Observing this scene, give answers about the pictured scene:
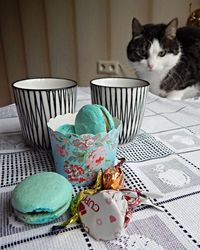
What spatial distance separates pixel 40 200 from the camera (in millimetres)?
255

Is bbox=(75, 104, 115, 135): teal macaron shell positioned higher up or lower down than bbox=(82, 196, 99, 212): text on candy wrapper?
higher up

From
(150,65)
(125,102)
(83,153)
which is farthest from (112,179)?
(150,65)

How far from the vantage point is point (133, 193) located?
0.97 feet

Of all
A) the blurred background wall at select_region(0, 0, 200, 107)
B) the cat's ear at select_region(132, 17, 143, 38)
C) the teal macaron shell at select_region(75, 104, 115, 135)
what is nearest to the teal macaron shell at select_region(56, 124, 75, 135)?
the teal macaron shell at select_region(75, 104, 115, 135)

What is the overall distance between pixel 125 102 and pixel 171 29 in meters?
0.57

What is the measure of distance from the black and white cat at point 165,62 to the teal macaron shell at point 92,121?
21.6 inches

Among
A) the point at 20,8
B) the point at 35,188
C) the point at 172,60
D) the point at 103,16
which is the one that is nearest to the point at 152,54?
the point at 172,60

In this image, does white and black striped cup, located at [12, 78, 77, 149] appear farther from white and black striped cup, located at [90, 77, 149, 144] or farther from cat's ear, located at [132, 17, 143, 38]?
cat's ear, located at [132, 17, 143, 38]

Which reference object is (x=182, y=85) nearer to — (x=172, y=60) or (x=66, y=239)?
(x=172, y=60)

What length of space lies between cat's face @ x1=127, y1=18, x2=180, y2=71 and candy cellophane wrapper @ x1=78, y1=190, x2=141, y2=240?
0.66m

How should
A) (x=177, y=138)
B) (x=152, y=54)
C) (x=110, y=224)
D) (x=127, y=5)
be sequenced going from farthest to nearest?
1. (x=127, y=5)
2. (x=152, y=54)
3. (x=177, y=138)
4. (x=110, y=224)

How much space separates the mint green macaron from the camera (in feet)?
Result: 0.83

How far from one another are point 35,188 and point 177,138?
32cm

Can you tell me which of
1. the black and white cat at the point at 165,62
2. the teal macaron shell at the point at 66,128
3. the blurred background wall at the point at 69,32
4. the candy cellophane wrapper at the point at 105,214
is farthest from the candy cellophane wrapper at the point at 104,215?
the blurred background wall at the point at 69,32
